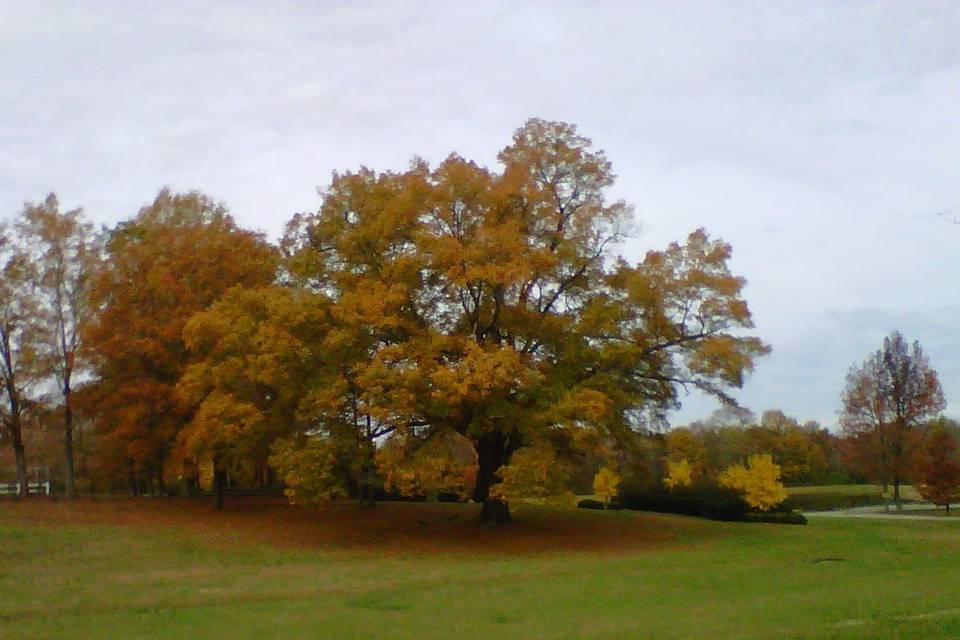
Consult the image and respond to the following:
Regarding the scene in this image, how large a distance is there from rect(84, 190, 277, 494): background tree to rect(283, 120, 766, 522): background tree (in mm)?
6247

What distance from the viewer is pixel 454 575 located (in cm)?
2033

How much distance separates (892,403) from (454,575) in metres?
37.1

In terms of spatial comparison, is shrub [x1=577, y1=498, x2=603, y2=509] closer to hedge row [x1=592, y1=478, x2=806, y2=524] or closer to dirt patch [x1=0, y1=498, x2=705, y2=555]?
hedge row [x1=592, y1=478, x2=806, y2=524]

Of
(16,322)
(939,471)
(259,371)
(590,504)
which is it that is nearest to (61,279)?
(16,322)

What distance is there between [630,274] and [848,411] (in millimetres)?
26957

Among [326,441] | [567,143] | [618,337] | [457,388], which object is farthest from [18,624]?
[567,143]

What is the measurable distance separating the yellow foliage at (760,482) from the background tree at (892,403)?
15.4m

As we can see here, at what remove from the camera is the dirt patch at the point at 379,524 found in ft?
92.7

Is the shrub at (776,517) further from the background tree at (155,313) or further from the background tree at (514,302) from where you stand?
the background tree at (155,313)

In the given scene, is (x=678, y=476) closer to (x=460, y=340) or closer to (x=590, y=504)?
(x=590, y=504)

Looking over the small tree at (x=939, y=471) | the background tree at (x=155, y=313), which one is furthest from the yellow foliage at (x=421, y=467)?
the small tree at (x=939, y=471)

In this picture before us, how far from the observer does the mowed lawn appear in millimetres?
12625

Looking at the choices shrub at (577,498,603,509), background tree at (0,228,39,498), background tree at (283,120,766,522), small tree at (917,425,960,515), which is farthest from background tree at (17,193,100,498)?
small tree at (917,425,960,515)

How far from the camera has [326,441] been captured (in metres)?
28.7
